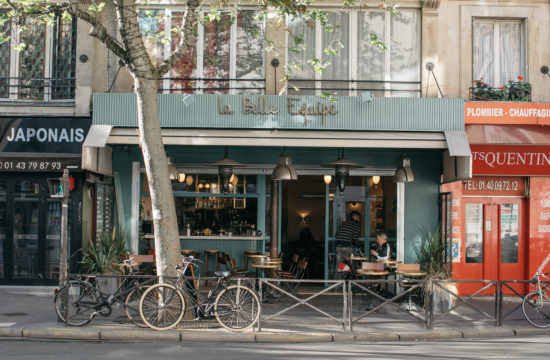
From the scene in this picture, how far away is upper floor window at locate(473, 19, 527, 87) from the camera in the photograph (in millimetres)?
14656

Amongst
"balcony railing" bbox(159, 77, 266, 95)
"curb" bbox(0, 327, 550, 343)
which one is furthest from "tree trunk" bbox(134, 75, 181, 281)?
"balcony railing" bbox(159, 77, 266, 95)

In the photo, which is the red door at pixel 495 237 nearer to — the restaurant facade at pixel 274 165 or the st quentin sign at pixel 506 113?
the restaurant facade at pixel 274 165

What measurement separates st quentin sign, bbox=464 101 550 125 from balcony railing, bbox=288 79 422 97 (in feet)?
4.70

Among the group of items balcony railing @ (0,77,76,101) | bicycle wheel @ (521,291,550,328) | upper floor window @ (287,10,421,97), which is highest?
upper floor window @ (287,10,421,97)

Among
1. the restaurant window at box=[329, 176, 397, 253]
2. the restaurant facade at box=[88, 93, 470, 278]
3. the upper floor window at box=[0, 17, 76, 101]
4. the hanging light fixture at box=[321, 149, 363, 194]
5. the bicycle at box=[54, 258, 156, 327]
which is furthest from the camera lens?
the restaurant window at box=[329, 176, 397, 253]

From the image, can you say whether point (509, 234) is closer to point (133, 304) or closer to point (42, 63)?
point (133, 304)

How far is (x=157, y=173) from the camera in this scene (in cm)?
1030

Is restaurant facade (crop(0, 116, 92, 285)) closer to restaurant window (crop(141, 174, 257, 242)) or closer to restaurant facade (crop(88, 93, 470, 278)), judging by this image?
restaurant facade (crop(88, 93, 470, 278))

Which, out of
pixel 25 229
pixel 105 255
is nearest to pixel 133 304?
Result: pixel 105 255

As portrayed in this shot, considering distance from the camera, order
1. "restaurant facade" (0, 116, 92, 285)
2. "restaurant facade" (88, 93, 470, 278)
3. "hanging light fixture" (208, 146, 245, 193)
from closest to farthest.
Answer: "restaurant facade" (88, 93, 470, 278)
"hanging light fixture" (208, 146, 245, 193)
"restaurant facade" (0, 116, 92, 285)

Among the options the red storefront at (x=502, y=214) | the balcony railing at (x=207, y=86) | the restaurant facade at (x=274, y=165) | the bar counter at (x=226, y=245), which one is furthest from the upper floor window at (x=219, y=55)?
the red storefront at (x=502, y=214)

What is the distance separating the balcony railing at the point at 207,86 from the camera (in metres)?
14.3

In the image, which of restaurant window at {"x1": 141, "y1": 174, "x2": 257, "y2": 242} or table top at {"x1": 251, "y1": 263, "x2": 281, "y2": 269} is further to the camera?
restaurant window at {"x1": 141, "y1": 174, "x2": 257, "y2": 242}

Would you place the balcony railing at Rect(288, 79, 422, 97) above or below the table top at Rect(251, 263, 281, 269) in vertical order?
above
